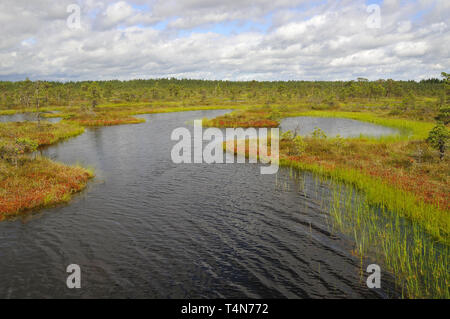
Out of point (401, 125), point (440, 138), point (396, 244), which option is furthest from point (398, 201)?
point (401, 125)

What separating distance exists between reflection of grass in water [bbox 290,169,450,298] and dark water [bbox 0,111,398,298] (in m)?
1.15

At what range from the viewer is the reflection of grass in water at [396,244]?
12.3 metres

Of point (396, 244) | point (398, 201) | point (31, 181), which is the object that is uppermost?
point (31, 181)

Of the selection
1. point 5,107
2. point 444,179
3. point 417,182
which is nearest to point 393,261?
point 417,182

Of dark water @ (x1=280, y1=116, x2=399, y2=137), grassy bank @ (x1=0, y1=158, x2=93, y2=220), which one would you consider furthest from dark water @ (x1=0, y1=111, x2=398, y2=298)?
dark water @ (x1=280, y1=116, x2=399, y2=137)

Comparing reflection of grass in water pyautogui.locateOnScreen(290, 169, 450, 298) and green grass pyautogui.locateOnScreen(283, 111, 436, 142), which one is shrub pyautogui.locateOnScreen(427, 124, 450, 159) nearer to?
green grass pyautogui.locateOnScreen(283, 111, 436, 142)

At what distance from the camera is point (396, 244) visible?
Answer: 600 inches

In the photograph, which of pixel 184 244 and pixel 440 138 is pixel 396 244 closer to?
pixel 184 244

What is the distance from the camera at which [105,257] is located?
15242mm

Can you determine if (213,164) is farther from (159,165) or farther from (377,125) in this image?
(377,125)

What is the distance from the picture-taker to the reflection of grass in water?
1232 cm

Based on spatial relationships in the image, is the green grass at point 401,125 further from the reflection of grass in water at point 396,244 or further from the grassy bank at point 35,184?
the grassy bank at point 35,184

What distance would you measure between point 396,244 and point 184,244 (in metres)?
11.9

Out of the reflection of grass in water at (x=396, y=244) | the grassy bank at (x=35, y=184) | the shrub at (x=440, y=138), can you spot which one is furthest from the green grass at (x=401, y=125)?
the grassy bank at (x=35, y=184)
